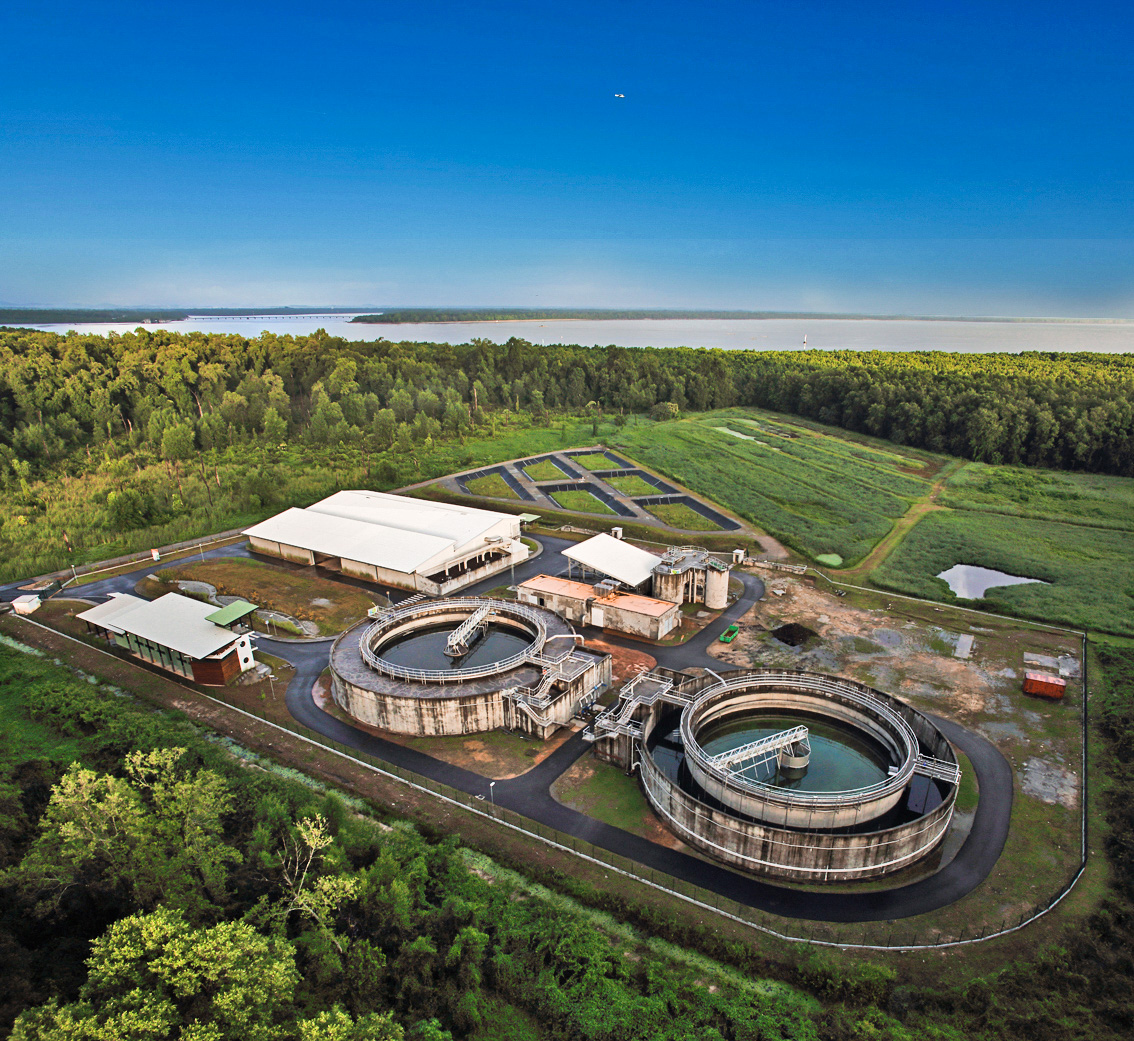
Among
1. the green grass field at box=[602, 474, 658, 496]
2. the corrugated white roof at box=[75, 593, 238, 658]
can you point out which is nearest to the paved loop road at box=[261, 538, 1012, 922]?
the corrugated white roof at box=[75, 593, 238, 658]

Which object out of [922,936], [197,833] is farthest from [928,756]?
[197,833]

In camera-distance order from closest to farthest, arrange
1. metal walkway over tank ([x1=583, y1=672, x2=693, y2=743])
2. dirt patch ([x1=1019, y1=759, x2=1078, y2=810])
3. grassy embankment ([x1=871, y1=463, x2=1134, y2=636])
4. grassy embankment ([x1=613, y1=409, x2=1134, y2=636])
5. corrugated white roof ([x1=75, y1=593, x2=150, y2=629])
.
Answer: dirt patch ([x1=1019, y1=759, x2=1078, y2=810]) → metal walkway over tank ([x1=583, y1=672, x2=693, y2=743]) → corrugated white roof ([x1=75, y1=593, x2=150, y2=629]) → grassy embankment ([x1=871, y1=463, x2=1134, y2=636]) → grassy embankment ([x1=613, y1=409, x2=1134, y2=636])

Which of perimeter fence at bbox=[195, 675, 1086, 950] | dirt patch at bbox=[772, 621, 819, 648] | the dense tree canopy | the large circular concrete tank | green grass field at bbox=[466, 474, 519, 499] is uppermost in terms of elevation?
the dense tree canopy

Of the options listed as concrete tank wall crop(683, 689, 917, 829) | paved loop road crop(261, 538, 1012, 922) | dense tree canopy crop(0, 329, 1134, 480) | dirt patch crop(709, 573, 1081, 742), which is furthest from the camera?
dense tree canopy crop(0, 329, 1134, 480)

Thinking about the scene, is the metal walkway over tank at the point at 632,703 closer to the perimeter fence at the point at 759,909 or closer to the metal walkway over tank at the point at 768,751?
the metal walkway over tank at the point at 768,751

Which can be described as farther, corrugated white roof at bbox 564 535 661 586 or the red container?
corrugated white roof at bbox 564 535 661 586

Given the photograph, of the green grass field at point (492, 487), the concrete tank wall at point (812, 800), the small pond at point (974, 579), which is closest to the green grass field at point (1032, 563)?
the small pond at point (974, 579)

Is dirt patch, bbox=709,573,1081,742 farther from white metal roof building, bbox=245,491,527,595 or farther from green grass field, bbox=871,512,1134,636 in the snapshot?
white metal roof building, bbox=245,491,527,595

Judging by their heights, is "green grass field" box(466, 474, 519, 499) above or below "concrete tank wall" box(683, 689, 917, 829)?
above


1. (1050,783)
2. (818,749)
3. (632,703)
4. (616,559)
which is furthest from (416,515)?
(1050,783)
